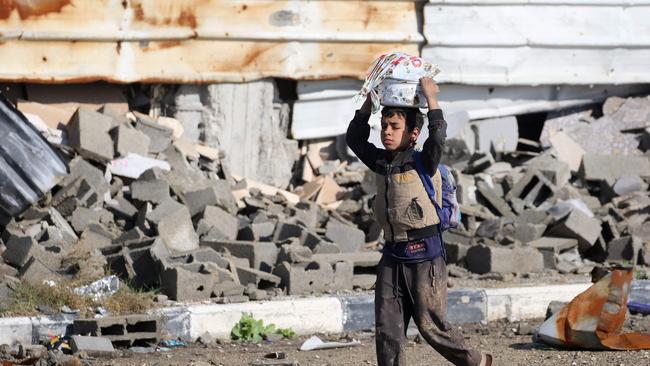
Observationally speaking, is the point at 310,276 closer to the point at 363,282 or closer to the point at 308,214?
the point at 363,282

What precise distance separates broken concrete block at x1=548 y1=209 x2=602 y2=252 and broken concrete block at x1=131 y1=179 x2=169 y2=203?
3.45 m

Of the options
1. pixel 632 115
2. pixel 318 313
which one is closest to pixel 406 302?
pixel 318 313

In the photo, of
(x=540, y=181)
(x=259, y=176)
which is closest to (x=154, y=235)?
(x=259, y=176)

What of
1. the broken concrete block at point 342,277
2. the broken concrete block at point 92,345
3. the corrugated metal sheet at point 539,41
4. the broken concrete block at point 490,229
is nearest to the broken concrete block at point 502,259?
the broken concrete block at point 490,229

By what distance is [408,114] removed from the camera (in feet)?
20.8

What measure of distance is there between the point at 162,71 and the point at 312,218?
1.95 m

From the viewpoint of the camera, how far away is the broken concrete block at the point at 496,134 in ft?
42.1

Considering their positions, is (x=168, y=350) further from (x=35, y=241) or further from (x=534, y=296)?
(x=534, y=296)

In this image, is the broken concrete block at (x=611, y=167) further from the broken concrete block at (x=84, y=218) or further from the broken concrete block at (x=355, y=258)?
the broken concrete block at (x=84, y=218)

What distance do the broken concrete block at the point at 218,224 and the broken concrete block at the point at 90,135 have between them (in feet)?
3.48

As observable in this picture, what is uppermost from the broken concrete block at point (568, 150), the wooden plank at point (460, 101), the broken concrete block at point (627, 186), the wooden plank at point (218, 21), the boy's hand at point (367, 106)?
the wooden plank at point (218, 21)

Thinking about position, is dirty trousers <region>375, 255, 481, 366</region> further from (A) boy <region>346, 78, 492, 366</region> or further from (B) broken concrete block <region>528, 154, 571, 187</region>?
(B) broken concrete block <region>528, 154, 571, 187</region>

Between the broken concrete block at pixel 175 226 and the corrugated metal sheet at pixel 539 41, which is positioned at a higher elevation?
the corrugated metal sheet at pixel 539 41

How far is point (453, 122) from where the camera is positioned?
502 inches
